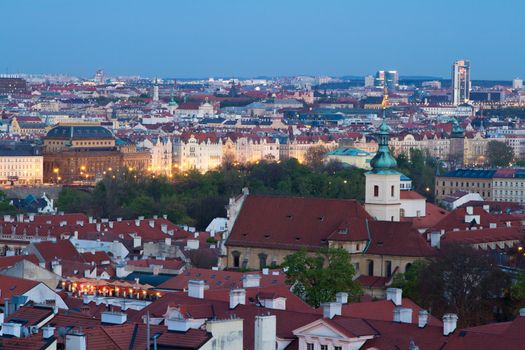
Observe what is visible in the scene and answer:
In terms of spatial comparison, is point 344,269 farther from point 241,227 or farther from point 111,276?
point 241,227

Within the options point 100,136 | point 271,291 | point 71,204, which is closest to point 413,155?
point 100,136

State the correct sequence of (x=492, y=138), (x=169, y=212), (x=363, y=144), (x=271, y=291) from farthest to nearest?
(x=492, y=138), (x=363, y=144), (x=169, y=212), (x=271, y=291)

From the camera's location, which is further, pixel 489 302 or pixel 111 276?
pixel 111 276

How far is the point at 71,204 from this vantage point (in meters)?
88.3

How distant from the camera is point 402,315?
112 feet

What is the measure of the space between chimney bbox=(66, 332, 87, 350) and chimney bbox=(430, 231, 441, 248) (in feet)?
94.8

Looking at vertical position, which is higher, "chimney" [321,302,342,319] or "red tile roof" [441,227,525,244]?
"chimney" [321,302,342,319]

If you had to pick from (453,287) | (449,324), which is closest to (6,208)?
(453,287)

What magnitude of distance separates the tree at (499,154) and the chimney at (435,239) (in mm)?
81878

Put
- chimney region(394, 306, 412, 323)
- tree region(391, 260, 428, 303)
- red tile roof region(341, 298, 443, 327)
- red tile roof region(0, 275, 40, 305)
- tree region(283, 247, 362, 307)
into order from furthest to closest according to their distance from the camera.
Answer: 1. tree region(391, 260, 428, 303)
2. tree region(283, 247, 362, 307)
3. red tile roof region(0, 275, 40, 305)
4. red tile roof region(341, 298, 443, 327)
5. chimney region(394, 306, 412, 323)

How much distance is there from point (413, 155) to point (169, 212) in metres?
46.8

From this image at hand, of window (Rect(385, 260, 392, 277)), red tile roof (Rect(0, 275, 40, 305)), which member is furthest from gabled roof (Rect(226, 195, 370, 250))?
red tile roof (Rect(0, 275, 40, 305))

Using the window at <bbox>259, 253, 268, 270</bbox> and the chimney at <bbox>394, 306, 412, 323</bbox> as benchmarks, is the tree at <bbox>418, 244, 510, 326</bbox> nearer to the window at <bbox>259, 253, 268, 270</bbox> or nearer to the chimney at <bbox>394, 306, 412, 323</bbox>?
the chimney at <bbox>394, 306, 412, 323</bbox>

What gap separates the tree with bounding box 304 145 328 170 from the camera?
129425 millimetres
